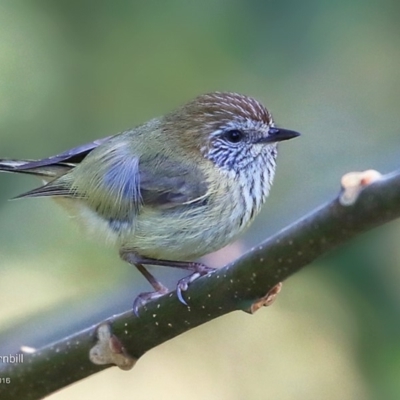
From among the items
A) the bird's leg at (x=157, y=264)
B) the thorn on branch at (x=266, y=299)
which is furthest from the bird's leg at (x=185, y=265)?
the thorn on branch at (x=266, y=299)

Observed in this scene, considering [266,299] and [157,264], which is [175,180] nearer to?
[157,264]

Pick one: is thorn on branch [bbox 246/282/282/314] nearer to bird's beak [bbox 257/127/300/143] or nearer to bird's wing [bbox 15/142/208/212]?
bird's wing [bbox 15/142/208/212]

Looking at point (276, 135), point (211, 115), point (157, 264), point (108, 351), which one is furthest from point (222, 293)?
point (211, 115)

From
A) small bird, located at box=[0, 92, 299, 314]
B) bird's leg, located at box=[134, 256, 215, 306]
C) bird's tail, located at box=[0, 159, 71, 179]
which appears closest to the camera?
bird's leg, located at box=[134, 256, 215, 306]

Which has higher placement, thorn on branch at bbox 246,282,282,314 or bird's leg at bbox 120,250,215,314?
bird's leg at bbox 120,250,215,314

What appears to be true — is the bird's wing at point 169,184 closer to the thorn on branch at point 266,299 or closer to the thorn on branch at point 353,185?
the thorn on branch at point 266,299

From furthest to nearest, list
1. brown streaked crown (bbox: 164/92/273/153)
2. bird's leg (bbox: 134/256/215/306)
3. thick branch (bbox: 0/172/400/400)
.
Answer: brown streaked crown (bbox: 164/92/273/153) < bird's leg (bbox: 134/256/215/306) < thick branch (bbox: 0/172/400/400)

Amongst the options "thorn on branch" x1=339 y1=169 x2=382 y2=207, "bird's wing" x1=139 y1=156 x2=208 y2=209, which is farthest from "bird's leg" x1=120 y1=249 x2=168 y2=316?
"thorn on branch" x1=339 y1=169 x2=382 y2=207

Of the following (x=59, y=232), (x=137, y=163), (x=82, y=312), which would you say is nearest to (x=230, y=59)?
(x=59, y=232)
